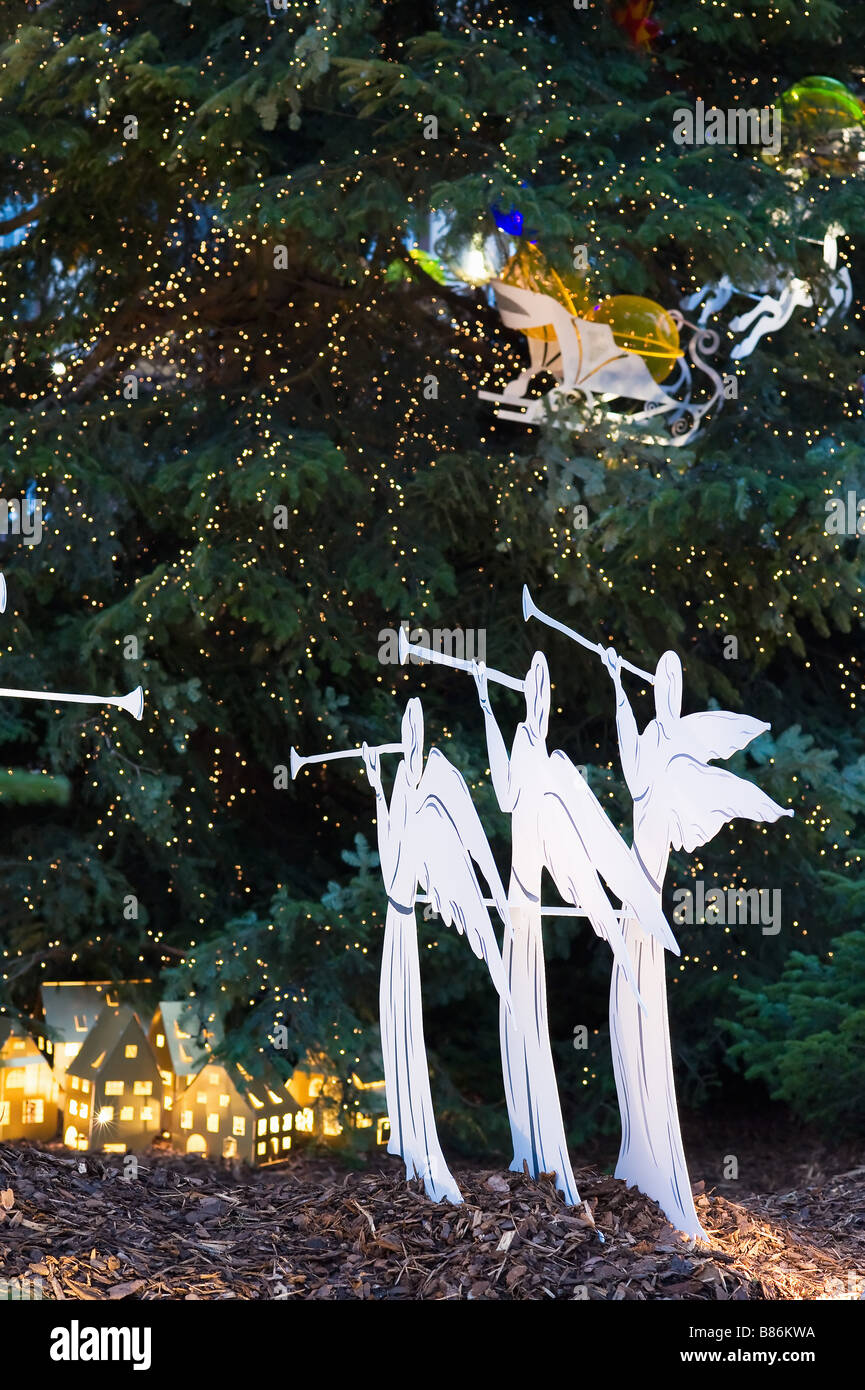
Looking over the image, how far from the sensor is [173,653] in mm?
7582

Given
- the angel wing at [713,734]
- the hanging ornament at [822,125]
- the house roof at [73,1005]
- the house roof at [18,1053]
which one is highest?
the hanging ornament at [822,125]

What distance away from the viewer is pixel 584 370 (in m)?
7.17

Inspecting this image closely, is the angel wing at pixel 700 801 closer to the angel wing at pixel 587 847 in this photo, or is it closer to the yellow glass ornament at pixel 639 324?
the angel wing at pixel 587 847

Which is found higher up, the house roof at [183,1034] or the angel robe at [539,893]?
the angel robe at [539,893]

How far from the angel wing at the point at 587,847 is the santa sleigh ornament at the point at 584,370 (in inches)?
111

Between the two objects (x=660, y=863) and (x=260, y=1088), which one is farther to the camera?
(x=260, y=1088)

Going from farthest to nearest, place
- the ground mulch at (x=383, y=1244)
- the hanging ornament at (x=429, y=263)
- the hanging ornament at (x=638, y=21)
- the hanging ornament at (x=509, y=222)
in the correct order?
the hanging ornament at (x=638, y=21) < the hanging ornament at (x=429, y=263) < the hanging ornament at (x=509, y=222) < the ground mulch at (x=383, y=1244)

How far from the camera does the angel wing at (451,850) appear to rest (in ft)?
15.8

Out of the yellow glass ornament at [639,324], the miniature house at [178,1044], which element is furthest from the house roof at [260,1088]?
the yellow glass ornament at [639,324]

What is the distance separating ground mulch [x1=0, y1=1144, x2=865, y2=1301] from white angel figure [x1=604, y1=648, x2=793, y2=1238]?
0.13 meters

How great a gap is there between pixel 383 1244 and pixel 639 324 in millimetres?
4352

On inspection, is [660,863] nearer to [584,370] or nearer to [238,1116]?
[238,1116]

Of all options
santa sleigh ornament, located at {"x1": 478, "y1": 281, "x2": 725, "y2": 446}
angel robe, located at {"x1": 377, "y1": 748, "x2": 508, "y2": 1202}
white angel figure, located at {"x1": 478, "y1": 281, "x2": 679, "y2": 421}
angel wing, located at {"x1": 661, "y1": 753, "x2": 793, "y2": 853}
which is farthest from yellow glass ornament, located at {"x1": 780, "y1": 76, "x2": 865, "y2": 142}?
angel robe, located at {"x1": 377, "y1": 748, "x2": 508, "y2": 1202}

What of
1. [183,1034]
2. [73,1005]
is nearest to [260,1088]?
[183,1034]
